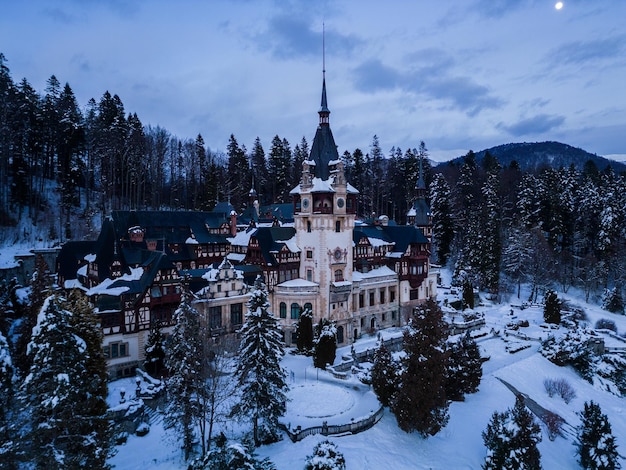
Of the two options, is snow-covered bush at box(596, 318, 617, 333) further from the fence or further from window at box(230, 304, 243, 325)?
window at box(230, 304, 243, 325)

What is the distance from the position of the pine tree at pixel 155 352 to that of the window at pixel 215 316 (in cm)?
621

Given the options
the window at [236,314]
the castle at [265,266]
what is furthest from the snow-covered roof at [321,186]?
the window at [236,314]

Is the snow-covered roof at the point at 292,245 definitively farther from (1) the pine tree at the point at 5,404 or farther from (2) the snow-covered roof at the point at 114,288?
(1) the pine tree at the point at 5,404

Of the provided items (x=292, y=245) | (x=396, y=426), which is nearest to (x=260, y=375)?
(x=396, y=426)

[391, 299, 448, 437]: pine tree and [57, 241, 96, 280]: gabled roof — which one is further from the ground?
[57, 241, 96, 280]: gabled roof

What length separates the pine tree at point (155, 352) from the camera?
30641 mm

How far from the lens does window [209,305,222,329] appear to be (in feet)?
121

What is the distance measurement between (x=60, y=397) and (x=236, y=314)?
21909 mm

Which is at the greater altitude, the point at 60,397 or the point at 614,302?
the point at 60,397

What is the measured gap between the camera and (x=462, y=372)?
3178 cm

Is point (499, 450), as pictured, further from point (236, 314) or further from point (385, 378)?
point (236, 314)

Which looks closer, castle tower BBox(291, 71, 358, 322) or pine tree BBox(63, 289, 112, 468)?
pine tree BBox(63, 289, 112, 468)

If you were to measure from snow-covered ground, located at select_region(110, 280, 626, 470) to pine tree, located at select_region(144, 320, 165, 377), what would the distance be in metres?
1.69

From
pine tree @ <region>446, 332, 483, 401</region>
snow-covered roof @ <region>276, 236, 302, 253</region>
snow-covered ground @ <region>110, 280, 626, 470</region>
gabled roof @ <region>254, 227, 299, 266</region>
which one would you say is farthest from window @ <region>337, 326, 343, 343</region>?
pine tree @ <region>446, 332, 483, 401</region>
